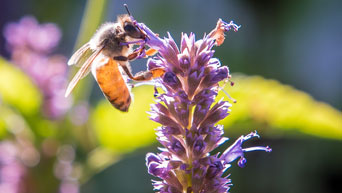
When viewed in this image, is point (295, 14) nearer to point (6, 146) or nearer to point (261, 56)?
point (261, 56)

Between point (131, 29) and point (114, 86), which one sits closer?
point (131, 29)

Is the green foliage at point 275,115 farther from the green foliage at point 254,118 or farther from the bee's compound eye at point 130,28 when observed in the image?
the bee's compound eye at point 130,28

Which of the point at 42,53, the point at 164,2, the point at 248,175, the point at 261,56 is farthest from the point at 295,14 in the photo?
the point at 42,53

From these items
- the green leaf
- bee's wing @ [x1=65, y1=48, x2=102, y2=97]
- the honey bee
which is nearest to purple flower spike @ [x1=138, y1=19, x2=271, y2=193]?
the honey bee

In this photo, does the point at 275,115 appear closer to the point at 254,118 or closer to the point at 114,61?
the point at 254,118

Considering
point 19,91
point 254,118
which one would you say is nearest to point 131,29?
point 254,118

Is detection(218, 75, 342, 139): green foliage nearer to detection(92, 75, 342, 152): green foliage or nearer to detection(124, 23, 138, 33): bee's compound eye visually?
detection(92, 75, 342, 152): green foliage
